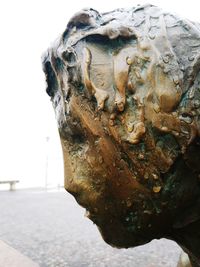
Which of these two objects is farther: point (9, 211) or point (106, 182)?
point (9, 211)

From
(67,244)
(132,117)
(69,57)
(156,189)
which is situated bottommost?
(67,244)

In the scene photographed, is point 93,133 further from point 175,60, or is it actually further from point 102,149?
point 175,60

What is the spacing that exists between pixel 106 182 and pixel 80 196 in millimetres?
133

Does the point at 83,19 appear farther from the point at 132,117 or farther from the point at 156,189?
the point at 156,189

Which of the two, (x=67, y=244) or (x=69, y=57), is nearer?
(x=69, y=57)

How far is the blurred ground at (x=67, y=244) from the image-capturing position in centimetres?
362

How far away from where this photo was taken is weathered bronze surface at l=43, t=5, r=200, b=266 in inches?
48.9

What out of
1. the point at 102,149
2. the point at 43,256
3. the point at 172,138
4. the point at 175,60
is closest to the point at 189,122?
the point at 172,138

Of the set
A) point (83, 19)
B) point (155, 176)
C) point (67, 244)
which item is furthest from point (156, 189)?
point (67, 244)

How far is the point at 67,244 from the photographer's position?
4262 millimetres

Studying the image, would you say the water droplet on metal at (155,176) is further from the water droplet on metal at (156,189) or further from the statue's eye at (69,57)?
the statue's eye at (69,57)

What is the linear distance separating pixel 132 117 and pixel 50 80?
44 centimetres

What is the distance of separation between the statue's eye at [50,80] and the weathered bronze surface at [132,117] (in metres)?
0.05

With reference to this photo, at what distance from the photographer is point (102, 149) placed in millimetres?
1345
